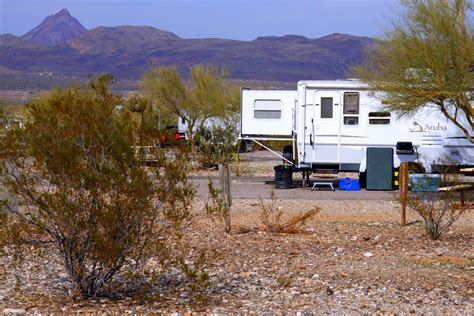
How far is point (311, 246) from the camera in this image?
10.6 m

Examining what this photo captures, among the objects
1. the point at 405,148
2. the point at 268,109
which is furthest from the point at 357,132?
the point at 268,109

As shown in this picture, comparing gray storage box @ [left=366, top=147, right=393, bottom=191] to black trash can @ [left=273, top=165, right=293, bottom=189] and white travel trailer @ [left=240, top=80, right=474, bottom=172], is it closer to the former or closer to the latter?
white travel trailer @ [left=240, top=80, right=474, bottom=172]

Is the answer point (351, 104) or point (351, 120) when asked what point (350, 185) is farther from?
point (351, 104)

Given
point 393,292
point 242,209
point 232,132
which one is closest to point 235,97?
point 232,132

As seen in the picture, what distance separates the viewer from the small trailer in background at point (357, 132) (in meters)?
19.3

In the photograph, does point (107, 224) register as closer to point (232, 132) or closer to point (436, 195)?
point (436, 195)

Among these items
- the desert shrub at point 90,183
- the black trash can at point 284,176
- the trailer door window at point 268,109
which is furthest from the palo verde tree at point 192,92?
the desert shrub at point 90,183

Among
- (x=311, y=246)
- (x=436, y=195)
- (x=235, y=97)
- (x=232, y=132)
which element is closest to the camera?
(x=311, y=246)

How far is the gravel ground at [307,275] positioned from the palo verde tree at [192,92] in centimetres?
2274

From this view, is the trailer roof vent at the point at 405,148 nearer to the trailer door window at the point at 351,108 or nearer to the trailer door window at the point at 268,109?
the trailer door window at the point at 351,108

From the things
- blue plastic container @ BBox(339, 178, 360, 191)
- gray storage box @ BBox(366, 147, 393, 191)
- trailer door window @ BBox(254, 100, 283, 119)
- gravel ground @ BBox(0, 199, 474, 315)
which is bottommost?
gravel ground @ BBox(0, 199, 474, 315)

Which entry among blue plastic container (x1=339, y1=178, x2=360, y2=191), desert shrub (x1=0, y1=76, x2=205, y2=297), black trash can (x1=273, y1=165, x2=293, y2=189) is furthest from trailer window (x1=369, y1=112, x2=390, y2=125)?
desert shrub (x1=0, y1=76, x2=205, y2=297)

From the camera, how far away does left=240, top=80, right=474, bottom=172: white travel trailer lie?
19.3 meters

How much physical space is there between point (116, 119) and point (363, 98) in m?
13.0
